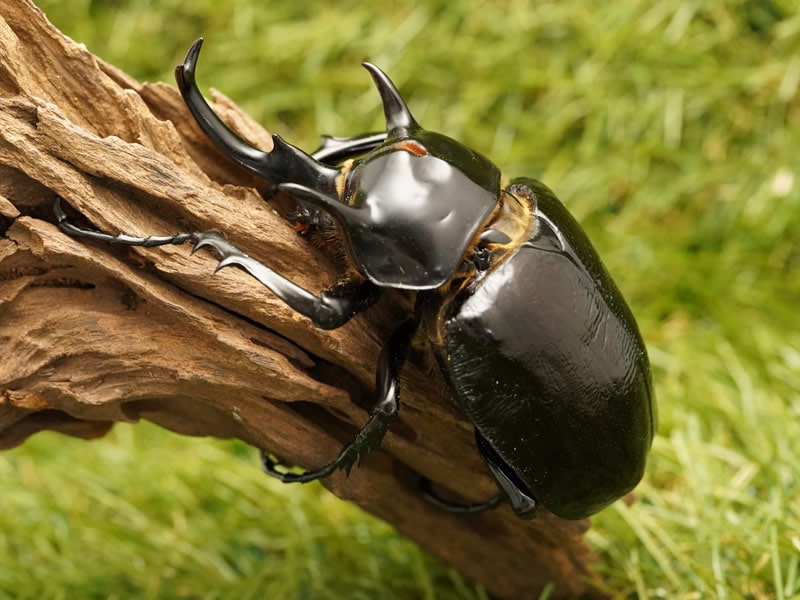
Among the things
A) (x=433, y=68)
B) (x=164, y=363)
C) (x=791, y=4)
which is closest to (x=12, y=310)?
(x=164, y=363)

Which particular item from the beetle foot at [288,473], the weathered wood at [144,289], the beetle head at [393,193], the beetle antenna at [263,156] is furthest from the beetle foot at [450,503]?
the beetle antenna at [263,156]

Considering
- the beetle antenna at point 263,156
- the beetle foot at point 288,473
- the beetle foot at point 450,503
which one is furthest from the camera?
the beetle foot at point 450,503

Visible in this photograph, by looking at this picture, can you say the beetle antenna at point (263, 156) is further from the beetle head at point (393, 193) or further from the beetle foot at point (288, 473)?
the beetle foot at point (288, 473)

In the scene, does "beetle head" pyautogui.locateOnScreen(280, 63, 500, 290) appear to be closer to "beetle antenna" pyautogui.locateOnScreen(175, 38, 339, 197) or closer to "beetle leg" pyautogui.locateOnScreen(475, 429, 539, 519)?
"beetle antenna" pyautogui.locateOnScreen(175, 38, 339, 197)

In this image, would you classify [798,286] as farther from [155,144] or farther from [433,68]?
[155,144]

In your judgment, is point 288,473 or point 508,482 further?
point 288,473

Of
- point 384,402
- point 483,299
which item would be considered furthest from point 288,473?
point 483,299

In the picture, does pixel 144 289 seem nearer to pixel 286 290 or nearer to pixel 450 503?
pixel 286 290
